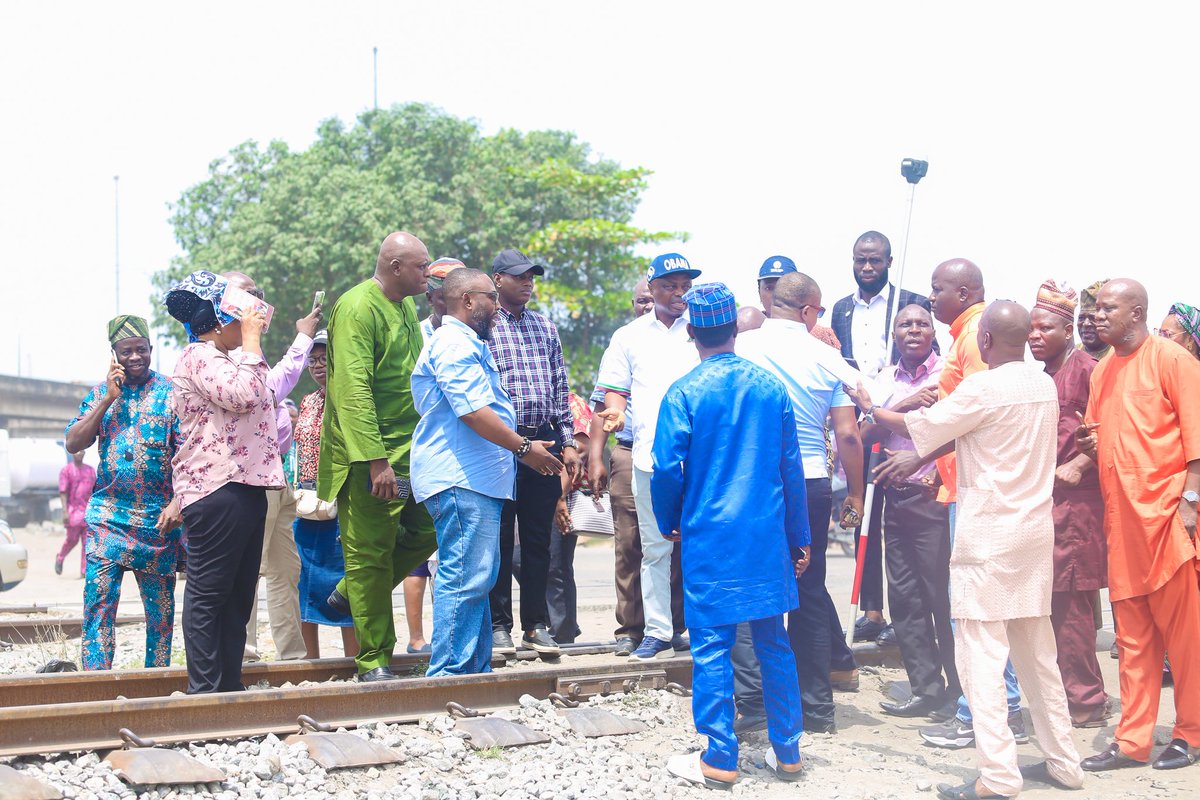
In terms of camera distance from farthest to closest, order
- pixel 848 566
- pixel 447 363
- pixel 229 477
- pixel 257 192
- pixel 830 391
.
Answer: pixel 257 192
pixel 848 566
pixel 830 391
pixel 447 363
pixel 229 477

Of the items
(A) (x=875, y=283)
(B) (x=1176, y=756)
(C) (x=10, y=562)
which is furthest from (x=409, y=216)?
(B) (x=1176, y=756)

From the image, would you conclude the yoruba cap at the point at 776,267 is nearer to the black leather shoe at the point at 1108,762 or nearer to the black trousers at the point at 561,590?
the black trousers at the point at 561,590

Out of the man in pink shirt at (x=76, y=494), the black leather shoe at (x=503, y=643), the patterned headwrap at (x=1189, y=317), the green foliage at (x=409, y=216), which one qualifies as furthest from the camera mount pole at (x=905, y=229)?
the green foliage at (x=409, y=216)

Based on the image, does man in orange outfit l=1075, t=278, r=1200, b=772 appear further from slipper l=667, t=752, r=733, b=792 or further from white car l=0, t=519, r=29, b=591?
white car l=0, t=519, r=29, b=591

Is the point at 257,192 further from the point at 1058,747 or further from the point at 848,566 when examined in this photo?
the point at 1058,747

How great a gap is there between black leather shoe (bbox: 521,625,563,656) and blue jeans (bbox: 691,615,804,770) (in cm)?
226

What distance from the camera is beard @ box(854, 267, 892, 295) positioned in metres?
8.21

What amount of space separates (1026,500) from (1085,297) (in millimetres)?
1621

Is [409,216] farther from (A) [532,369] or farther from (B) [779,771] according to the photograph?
(B) [779,771]

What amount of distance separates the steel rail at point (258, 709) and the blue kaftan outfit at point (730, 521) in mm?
1341

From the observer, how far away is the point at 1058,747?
5277 millimetres

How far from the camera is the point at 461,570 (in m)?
6.09

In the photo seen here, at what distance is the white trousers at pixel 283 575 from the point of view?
748cm

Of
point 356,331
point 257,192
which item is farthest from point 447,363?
point 257,192
